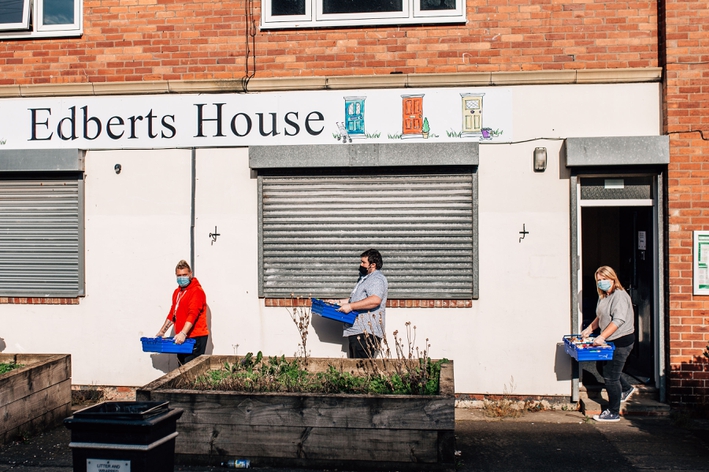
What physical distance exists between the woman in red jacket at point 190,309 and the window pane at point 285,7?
Answer: 3.36 metres

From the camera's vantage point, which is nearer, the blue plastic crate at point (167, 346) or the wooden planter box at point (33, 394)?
the wooden planter box at point (33, 394)

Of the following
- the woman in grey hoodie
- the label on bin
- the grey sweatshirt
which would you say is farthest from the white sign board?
the label on bin

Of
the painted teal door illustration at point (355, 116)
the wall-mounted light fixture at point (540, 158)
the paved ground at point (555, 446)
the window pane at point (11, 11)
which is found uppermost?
the window pane at point (11, 11)

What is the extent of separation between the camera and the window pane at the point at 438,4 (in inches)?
330

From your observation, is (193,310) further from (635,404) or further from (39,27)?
(635,404)

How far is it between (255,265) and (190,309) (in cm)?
105

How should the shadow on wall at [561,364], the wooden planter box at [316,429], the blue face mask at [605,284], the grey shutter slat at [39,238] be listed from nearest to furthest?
the wooden planter box at [316,429], the blue face mask at [605,284], the shadow on wall at [561,364], the grey shutter slat at [39,238]

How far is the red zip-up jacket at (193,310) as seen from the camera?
25.8ft

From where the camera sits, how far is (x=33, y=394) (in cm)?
715

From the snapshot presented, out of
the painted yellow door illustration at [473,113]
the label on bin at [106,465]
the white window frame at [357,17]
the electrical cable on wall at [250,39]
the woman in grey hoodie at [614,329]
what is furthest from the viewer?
the electrical cable on wall at [250,39]

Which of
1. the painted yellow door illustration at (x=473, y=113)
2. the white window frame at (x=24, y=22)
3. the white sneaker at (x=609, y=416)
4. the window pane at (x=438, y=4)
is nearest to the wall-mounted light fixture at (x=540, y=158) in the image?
the painted yellow door illustration at (x=473, y=113)

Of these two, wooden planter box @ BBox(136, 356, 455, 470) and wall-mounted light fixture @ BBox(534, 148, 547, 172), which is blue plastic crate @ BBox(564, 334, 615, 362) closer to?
wooden planter box @ BBox(136, 356, 455, 470)

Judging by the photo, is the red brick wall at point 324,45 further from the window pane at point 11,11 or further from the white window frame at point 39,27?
the window pane at point 11,11

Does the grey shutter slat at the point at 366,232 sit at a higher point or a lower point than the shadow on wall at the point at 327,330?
higher
